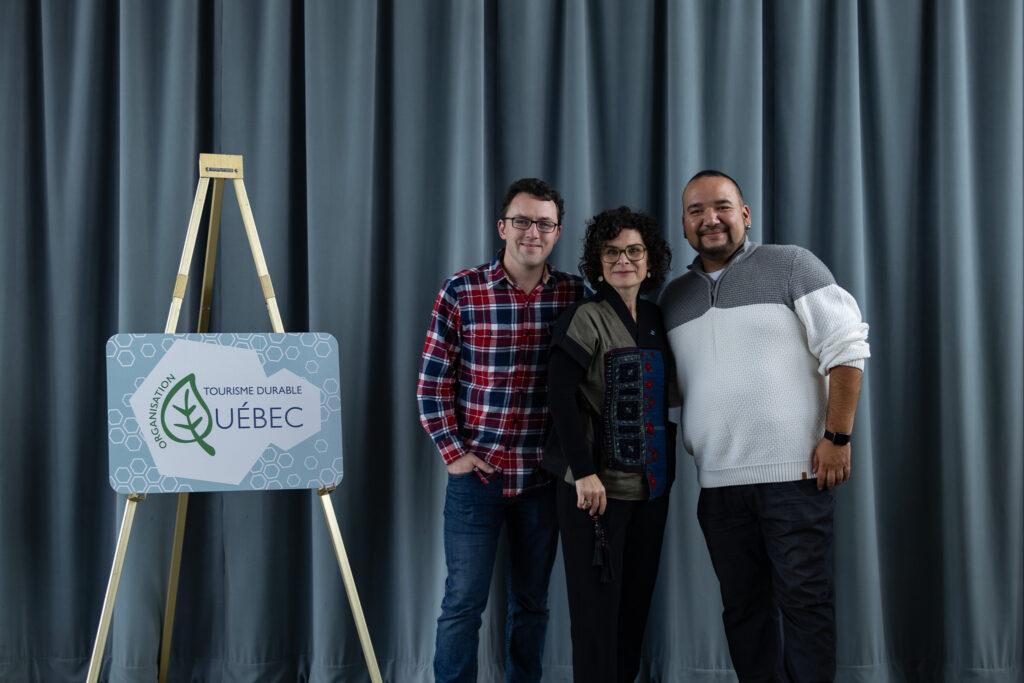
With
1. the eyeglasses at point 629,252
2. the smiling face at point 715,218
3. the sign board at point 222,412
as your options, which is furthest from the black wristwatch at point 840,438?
the sign board at point 222,412

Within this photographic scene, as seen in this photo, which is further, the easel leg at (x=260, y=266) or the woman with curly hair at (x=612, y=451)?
the easel leg at (x=260, y=266)

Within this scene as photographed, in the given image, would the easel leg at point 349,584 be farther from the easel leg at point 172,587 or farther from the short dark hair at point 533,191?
the short dark hair at point 533,191

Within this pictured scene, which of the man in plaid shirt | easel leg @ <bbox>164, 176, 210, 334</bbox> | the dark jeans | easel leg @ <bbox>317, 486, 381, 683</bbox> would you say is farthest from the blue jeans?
easel leg @ <bbox>164, 176, 210, 334</bbox>

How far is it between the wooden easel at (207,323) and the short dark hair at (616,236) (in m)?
0.83

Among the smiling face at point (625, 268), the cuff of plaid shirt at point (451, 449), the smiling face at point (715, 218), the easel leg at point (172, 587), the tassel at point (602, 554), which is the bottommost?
the easel leg at point (172, 587)

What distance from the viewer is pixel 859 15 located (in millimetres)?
2105

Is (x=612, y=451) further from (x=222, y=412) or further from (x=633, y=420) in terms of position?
(x=222, y=412)

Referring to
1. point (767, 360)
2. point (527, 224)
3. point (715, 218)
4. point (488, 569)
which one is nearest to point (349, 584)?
point (488, 569)

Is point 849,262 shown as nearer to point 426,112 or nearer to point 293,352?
point 426,112

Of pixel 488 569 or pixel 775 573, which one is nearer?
pixel 775 573

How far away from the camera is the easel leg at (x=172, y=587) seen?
182 cm

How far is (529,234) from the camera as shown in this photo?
1621 millimetres

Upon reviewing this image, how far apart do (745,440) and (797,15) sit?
4.69 feet

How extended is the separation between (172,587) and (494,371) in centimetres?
114
